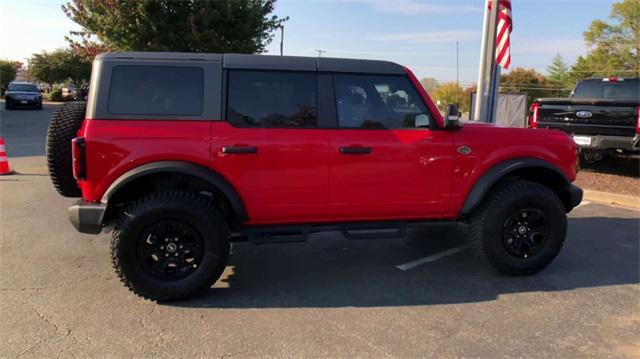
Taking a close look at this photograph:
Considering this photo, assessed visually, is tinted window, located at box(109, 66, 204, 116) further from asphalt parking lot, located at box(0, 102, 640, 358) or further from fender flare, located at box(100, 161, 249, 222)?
asphalt parking lot, located at box(0, 102, 640, 358)

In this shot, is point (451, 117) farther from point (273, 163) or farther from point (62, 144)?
point (62, 144)

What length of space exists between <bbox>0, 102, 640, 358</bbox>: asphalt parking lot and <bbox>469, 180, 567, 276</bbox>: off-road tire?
0.17 m

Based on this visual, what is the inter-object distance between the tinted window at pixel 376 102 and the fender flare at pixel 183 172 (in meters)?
1.08

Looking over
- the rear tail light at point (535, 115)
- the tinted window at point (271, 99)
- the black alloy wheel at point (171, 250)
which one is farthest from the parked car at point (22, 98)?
the tinted window at point (271, 99)

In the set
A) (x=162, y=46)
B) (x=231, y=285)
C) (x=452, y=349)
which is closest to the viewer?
(x=452, y=349)

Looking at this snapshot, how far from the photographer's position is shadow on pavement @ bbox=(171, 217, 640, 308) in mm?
4043

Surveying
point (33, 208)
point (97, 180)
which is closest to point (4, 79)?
point (33, 208)

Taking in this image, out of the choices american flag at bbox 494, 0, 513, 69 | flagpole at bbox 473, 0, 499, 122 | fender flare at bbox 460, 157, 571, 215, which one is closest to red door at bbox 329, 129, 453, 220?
fender flare at bbox 460, 157, 571, 215

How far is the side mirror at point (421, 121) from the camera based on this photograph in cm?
432

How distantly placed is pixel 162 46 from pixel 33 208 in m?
4.24

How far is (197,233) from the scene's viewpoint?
3951 millimetres

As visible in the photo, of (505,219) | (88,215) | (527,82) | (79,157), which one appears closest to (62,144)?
(79,157)

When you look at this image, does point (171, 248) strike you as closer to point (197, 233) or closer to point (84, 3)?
point (197, 233)

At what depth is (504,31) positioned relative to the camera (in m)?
8.70
